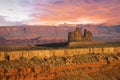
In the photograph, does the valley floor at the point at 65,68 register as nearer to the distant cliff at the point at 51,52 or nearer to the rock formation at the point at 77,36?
the distant cliff at the point at 51,52

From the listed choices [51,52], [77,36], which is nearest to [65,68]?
[51,52]

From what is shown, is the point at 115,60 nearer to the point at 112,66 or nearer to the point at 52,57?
the point at 112,66

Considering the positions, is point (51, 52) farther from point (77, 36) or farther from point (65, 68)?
point (77, 36)

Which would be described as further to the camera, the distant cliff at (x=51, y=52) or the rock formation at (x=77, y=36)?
the rock formation at (x=77, y=36)

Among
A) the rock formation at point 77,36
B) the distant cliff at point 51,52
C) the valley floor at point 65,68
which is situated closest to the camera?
the valley floor at point 65,68

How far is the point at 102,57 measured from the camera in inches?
2518

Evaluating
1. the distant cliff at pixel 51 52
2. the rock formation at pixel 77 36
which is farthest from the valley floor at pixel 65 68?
the rock formation at pixel 77 36

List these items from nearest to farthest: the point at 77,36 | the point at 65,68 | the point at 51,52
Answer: the point at 65,68 → the point at 51,52 → the point at 77,36

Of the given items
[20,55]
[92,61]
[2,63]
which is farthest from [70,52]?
[2,63]

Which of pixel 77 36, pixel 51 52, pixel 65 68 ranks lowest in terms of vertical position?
pixel 65 68

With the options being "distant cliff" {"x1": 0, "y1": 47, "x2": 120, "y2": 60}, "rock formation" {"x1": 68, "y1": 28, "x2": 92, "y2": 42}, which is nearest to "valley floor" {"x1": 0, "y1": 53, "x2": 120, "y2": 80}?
"distant cliff" {"x1": 0, "y1": 47, "x2": 120, "y2": 60}

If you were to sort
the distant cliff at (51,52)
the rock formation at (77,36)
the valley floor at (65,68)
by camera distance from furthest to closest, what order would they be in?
the rock formation at (77,36), the distant cliff at (51,52), the valley floor at (65,68)

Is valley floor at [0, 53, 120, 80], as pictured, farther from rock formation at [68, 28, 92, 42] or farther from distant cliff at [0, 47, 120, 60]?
rock formation at [68, 28, 92, 42]

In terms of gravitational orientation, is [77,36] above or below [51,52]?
above
